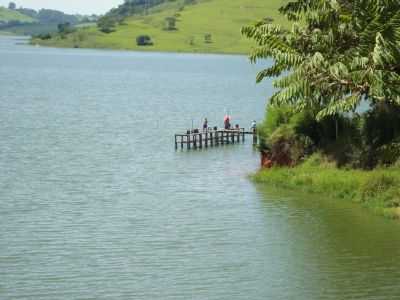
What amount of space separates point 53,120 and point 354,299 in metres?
61.6

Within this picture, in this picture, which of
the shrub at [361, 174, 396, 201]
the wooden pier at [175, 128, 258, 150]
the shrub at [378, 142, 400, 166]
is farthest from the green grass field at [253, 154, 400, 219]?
the wooden pier at [175, 128, 258, 150]

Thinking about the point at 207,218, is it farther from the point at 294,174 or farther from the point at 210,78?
the point at 210,78

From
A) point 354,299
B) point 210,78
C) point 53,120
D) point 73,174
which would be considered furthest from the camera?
point 210,78

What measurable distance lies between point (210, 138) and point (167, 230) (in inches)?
1243

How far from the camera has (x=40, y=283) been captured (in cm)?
2967

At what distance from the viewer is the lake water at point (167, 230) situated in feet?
97.5

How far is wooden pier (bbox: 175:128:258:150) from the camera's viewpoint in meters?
67.3

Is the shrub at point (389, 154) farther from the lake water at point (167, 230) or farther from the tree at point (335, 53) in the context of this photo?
the lake water at point (167, 230)

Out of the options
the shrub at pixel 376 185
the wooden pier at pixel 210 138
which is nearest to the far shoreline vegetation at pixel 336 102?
the shrub at pixel 376 185

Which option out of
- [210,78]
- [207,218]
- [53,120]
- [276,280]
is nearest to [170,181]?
[207,218]

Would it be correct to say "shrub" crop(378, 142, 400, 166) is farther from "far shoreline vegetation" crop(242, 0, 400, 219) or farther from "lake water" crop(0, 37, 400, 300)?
"lake water" crop(0, 37, 400, 300)

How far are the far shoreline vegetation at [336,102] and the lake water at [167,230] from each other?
1.84 meters

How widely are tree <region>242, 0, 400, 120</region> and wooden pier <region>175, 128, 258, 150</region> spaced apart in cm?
1849

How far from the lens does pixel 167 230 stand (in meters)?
37.5
